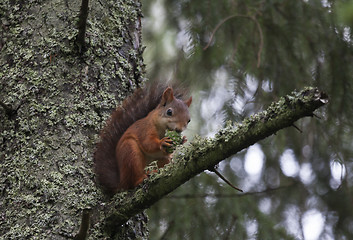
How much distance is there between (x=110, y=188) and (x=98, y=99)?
34cm

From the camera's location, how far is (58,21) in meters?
1.79

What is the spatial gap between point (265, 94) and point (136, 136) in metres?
0.93

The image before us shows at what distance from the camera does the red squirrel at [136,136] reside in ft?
5.39

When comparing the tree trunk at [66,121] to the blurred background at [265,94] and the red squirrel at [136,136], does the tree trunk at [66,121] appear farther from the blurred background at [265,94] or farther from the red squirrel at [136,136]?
the blurred background at [265,94]

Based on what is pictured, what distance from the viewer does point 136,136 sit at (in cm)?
180

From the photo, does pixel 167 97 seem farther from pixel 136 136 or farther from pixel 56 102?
pixel 56 102

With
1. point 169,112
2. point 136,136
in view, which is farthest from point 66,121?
point 169,112

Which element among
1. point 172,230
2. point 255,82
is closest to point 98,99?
point 172,230

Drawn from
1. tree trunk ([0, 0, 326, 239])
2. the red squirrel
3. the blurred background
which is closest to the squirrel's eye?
the red squirrel

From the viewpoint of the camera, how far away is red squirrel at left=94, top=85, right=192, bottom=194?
1.64 metres

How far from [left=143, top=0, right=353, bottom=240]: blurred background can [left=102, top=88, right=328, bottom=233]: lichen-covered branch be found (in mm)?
901

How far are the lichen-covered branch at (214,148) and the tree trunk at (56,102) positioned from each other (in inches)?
5.2

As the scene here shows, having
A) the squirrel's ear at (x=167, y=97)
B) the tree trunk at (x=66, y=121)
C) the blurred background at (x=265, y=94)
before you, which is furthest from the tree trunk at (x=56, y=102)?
the blurred background at (x=265, y=94)

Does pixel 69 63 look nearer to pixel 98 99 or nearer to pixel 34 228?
pixel 98 99
